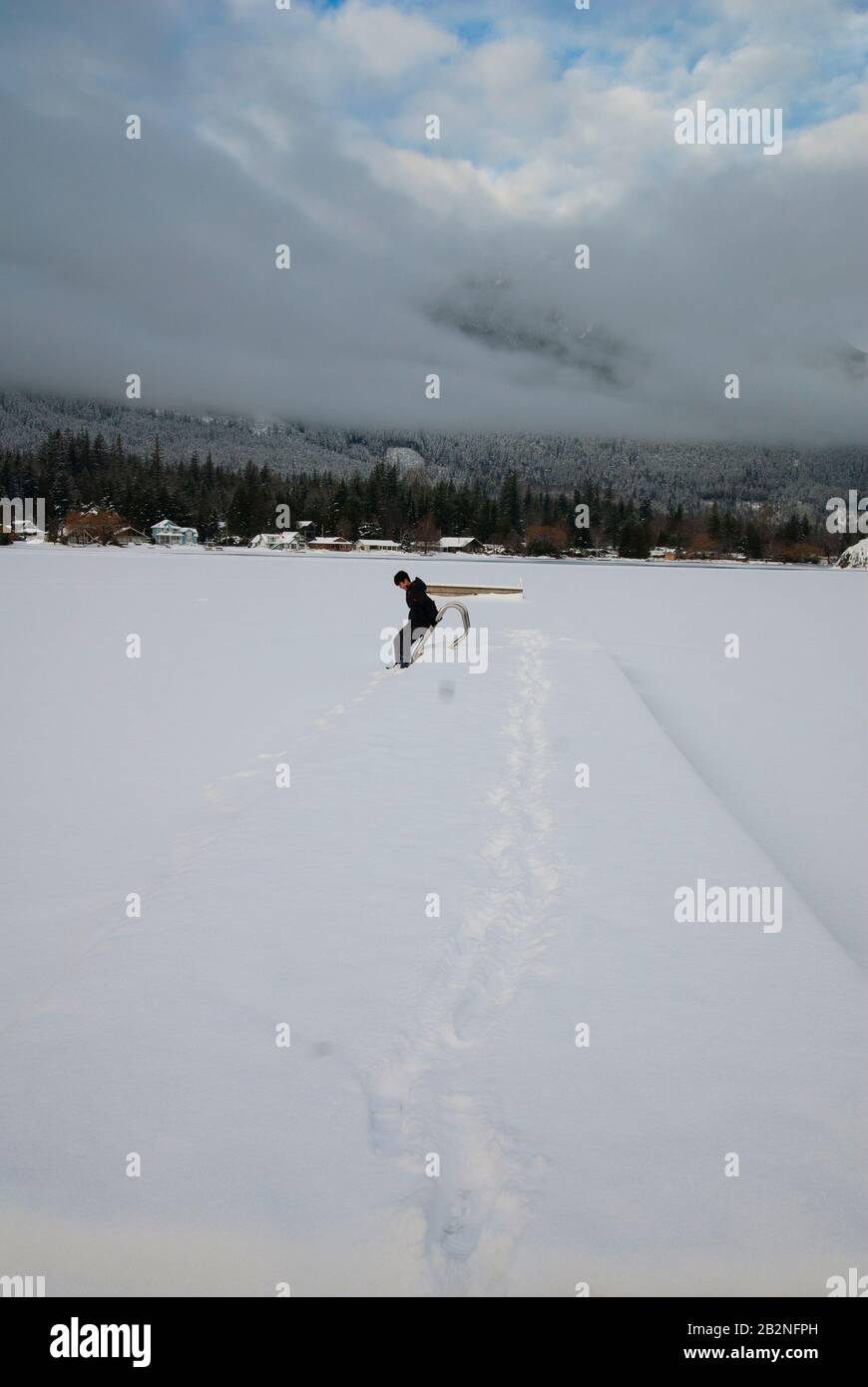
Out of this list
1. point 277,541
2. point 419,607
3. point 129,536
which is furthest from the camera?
point 277,541

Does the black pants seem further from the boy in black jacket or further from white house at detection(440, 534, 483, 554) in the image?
white house at detection(440, 534, 483, 554)

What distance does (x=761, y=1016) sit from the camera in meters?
3.76

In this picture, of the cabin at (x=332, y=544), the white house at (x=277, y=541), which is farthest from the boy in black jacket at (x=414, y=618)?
the cabin at (x=332, y=544)

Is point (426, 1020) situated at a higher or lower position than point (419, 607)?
lower

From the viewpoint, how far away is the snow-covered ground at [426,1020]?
264cm

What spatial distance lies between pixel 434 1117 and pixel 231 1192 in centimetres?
80

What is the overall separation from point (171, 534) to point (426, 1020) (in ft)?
407

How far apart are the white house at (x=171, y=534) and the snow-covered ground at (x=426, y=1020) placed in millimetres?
117126

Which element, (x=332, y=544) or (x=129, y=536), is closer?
(x=129, y=536)

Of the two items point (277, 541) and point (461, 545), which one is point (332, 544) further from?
point (461, 545)

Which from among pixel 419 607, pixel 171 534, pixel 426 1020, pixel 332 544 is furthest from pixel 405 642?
pixel 171 534

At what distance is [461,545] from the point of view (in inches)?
4926
